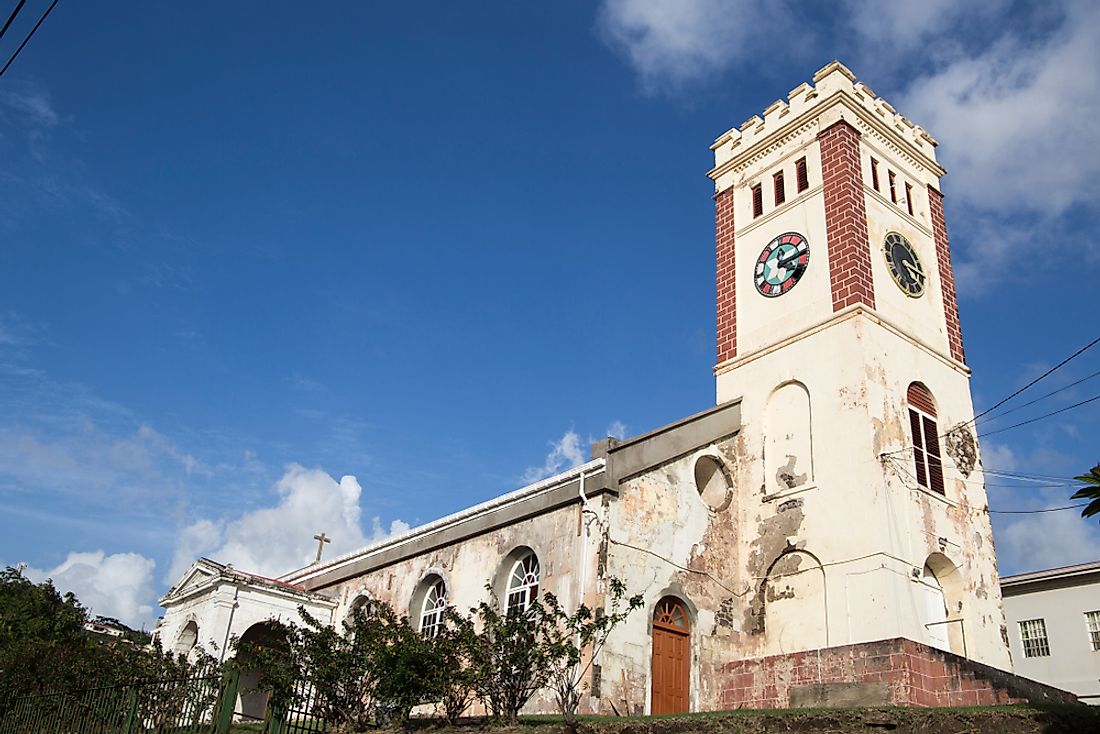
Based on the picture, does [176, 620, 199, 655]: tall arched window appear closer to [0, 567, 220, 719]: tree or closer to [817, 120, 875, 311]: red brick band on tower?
[0, 567, 220, 719]: tree

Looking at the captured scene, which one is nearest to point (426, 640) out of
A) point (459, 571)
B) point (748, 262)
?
point (459, 571)

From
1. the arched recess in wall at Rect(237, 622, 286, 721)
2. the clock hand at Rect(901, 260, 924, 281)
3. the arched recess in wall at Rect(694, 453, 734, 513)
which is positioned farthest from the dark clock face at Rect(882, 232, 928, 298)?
the arched recess in wall at Rect(237, 622, 286, 721)

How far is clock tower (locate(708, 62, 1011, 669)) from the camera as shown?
20.8 meters

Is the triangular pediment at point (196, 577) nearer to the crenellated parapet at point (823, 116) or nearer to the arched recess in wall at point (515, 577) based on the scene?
the arched recess in wall at point (515, 577)

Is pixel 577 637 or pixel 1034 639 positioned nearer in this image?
pixel 577 637

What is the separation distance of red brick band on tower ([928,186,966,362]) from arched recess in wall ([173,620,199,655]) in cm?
2275

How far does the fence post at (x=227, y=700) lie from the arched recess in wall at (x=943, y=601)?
46.2 feet

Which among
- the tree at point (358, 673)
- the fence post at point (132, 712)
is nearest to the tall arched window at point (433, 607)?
the tree at point (358, 673)

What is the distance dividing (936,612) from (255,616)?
18039mm

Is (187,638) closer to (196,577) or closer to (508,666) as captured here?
(196,577)

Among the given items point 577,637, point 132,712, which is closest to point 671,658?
point 577,637

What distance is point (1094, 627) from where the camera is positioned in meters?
32.2

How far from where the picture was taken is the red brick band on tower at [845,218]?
918 inches

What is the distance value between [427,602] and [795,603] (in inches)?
394
